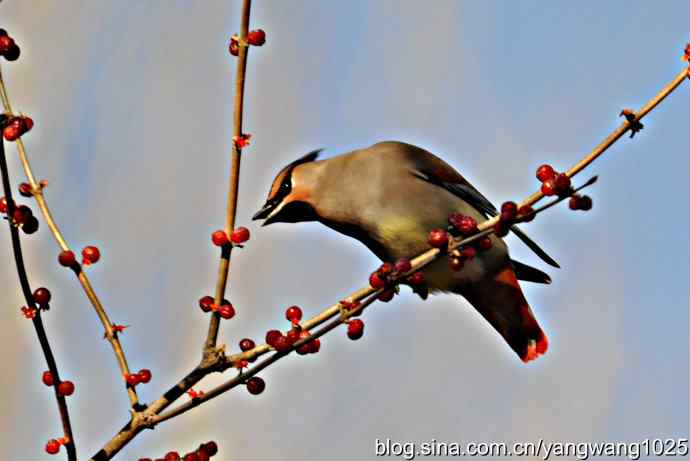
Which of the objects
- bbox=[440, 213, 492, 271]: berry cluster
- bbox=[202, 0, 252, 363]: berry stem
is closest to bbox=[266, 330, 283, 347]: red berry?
bbox=[202, 0, 252, 363]: berry stem

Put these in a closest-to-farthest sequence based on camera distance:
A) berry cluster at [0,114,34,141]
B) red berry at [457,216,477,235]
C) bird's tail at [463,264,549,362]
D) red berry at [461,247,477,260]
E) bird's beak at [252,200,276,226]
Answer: berry cluster at [0,114,34,141]
red berry at [457,216,477,235]
red berry at [461,247,477,260]
bird's beak at [252,200,276,226]
bird's tail at [463,264,549,362]

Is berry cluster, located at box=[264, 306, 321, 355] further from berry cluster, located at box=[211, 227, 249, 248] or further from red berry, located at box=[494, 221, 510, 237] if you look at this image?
red berry, located at box=[494, 221, 510, 237]

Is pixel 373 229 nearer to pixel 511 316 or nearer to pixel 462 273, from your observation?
pixel 462 273

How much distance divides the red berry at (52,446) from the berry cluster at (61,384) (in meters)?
0.11

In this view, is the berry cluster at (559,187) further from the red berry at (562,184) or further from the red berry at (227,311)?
the red berry at (227,311)

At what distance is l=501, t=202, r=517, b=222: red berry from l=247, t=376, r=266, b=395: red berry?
72cm

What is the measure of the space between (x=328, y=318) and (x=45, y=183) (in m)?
0.78

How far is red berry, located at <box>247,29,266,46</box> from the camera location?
98.5 inches

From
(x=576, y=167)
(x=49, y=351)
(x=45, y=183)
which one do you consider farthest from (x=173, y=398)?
(x=576, y=167)

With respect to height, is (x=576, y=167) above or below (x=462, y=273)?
below

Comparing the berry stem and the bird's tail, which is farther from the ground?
the bird's tail

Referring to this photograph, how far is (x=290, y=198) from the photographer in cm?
431

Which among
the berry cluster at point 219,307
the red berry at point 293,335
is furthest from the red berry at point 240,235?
the red berry at point 293,335

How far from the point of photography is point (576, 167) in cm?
229
